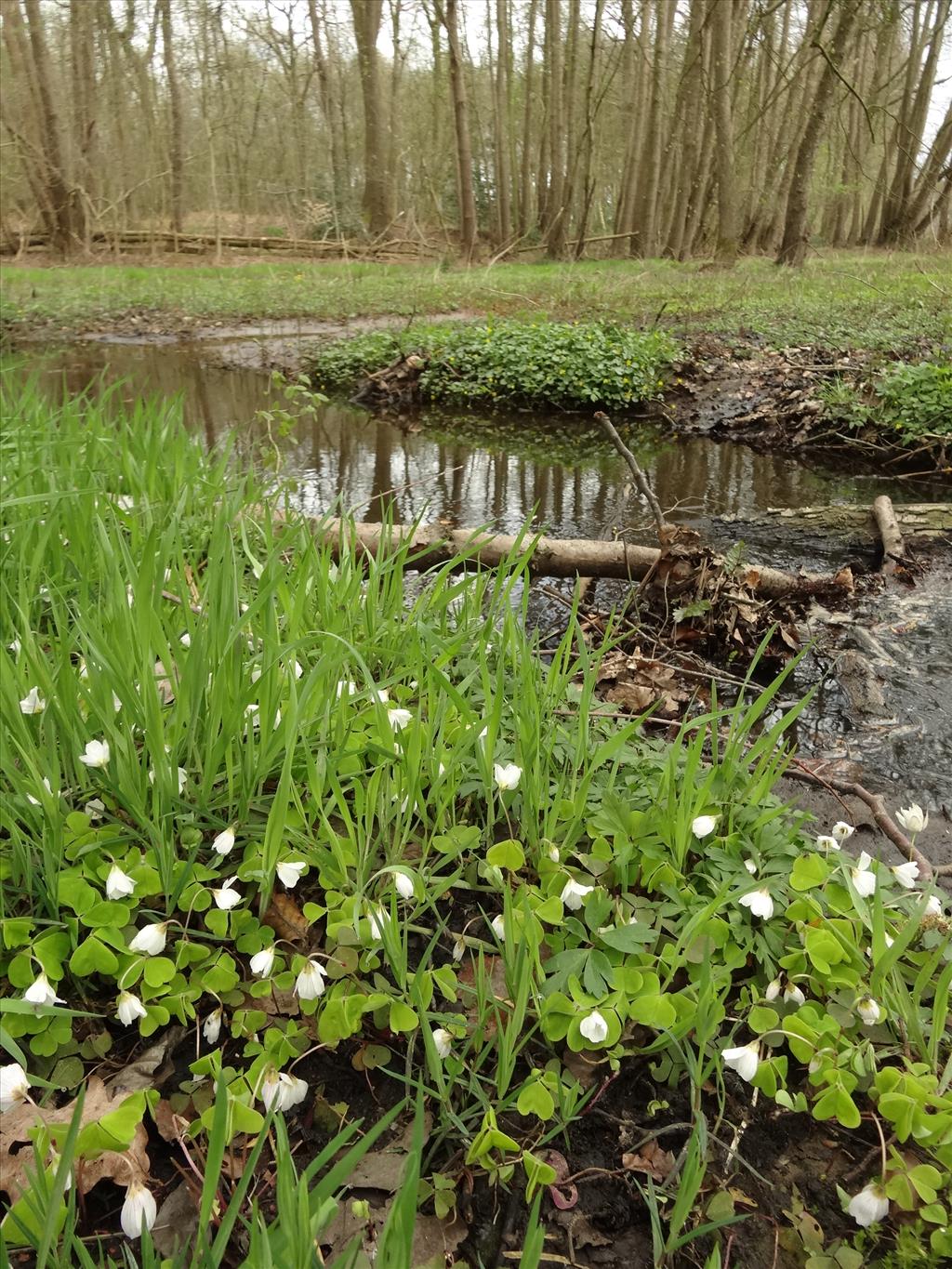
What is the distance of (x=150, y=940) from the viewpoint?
136 centimetres

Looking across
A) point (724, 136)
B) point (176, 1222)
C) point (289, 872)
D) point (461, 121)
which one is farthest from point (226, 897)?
point (461, 121)

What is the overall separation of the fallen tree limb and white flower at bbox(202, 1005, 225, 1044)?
4.09 meters

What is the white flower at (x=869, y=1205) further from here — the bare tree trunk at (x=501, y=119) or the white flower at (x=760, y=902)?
the bare tree trunk at (x=501, y=119)

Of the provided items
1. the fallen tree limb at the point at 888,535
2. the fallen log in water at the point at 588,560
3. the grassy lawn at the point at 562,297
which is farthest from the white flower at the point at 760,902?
the grassy lawn at the point at 562,297

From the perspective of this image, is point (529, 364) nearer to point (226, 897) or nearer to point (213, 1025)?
point (226, 897)

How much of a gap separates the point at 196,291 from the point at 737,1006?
1597 cm

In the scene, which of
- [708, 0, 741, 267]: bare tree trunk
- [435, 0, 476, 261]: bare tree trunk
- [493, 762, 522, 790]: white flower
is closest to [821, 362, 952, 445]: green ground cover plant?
[493, 762, 522, 790]: white flower

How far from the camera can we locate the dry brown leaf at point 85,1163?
1125mm

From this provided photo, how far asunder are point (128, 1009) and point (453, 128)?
87.7ft

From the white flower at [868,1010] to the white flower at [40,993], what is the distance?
130cm

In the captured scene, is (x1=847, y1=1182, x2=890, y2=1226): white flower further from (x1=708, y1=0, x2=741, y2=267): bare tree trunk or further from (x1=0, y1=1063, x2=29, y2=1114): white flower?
(x1=708, y1=0, x2=741, y2=267): bare tree trunk

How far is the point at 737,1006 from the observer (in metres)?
1.48

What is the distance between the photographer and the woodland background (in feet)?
58.7

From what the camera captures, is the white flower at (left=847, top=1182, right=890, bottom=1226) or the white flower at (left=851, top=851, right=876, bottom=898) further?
the white flower at (left=851, top=851, right=876, bottom=898)
